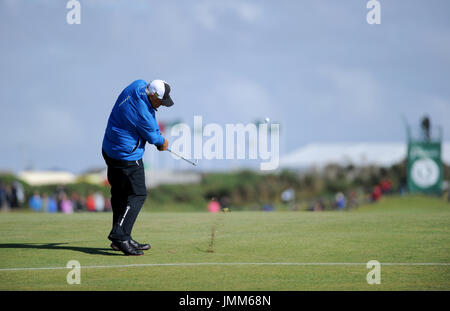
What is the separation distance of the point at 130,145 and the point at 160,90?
3.27ft

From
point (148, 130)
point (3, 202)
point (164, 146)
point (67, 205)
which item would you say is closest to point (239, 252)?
point (164, 146)

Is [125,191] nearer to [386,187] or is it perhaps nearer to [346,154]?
[386,187]

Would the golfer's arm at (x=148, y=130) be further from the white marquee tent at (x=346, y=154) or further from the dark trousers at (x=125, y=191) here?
the white marquee tent at (x=346, y=154)

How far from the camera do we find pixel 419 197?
51312 mm

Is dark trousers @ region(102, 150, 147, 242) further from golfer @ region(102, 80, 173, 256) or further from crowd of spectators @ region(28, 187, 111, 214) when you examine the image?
crowd of spectators @ region(28, 187, 111, 214)

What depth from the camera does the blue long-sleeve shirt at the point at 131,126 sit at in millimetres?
10477

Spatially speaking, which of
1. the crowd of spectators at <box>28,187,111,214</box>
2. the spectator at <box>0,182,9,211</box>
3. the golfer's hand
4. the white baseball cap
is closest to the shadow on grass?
the golfer's hand

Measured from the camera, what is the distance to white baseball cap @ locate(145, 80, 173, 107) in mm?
10422

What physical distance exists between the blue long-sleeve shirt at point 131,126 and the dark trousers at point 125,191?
0.14 m

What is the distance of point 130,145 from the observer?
10.7m

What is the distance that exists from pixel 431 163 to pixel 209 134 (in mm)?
39274

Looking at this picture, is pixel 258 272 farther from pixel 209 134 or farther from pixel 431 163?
pixel 431 163

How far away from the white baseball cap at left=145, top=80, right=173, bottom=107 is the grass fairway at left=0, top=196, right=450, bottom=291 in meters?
2.33
